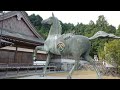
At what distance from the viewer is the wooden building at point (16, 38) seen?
1259 centimetres

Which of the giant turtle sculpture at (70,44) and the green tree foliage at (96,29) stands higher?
the green tree foliage at (96,29)

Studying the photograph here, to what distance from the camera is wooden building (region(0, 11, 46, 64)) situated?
12.6 meters

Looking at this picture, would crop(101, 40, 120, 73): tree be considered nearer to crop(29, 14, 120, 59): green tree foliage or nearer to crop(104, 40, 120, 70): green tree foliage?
crop(104, 40, 120, 70): green tree foliage

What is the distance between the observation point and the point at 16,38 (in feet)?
41.5

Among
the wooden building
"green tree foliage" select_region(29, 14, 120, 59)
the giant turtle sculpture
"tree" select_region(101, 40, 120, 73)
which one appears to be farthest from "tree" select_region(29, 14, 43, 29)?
the giant turtle sculpture

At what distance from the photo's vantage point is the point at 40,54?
735 inches

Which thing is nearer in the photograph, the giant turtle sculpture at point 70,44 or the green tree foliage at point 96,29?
the giant turtle sculpture at point 70,44

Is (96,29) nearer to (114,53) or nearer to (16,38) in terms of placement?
(114,53)

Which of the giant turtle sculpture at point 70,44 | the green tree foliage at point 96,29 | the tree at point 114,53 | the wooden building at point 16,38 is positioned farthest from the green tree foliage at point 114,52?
the green tree foliage at point 96,29

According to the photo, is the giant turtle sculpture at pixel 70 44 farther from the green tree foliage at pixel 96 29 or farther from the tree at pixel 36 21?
the tree at pixel 36 21

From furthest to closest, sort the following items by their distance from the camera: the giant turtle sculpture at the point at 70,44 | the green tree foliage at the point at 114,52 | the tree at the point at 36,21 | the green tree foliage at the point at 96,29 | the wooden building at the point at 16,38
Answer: the tree at the point at 36,21 → the green tree foliage at the point at 96,29 → the wooden building at the point at 16,38 → the green tree foliage at the point at 114,52 → the giant turtle sculpture at the point at 70,44
